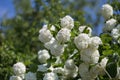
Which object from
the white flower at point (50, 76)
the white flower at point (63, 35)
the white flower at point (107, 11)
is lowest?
the white flower at point (50, 76)

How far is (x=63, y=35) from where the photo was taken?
3.44 m

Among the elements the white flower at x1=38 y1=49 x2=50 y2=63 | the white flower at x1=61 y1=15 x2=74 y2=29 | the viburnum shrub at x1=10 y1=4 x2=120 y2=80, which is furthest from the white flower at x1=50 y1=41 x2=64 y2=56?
the white flower at x1=38 y1=49 x2=50 y2=63

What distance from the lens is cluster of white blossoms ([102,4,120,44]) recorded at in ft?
12.2

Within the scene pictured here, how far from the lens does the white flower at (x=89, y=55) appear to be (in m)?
3.35

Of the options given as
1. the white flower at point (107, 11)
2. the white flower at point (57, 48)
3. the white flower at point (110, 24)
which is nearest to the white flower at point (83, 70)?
the white flower at point (57, 48)

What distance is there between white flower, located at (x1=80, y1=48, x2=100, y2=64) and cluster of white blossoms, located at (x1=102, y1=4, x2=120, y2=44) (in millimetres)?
377

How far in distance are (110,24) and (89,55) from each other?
1.95ft

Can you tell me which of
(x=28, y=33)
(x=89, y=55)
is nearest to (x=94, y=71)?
(x=89, y=55)

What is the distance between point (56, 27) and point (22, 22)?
5658mm

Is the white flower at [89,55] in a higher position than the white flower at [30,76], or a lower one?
lower

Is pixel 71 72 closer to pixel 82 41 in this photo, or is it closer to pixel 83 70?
pixel 83 70

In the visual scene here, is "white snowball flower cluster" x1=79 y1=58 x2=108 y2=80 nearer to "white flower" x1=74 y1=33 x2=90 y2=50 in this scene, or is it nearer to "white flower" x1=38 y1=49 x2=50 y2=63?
"white flower" x1=74 y1=33 x2=90 y2=50

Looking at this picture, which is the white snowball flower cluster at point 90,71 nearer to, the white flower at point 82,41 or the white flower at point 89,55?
the white flower at point 89,55

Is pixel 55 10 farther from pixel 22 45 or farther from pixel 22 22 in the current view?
pixel 22 22
